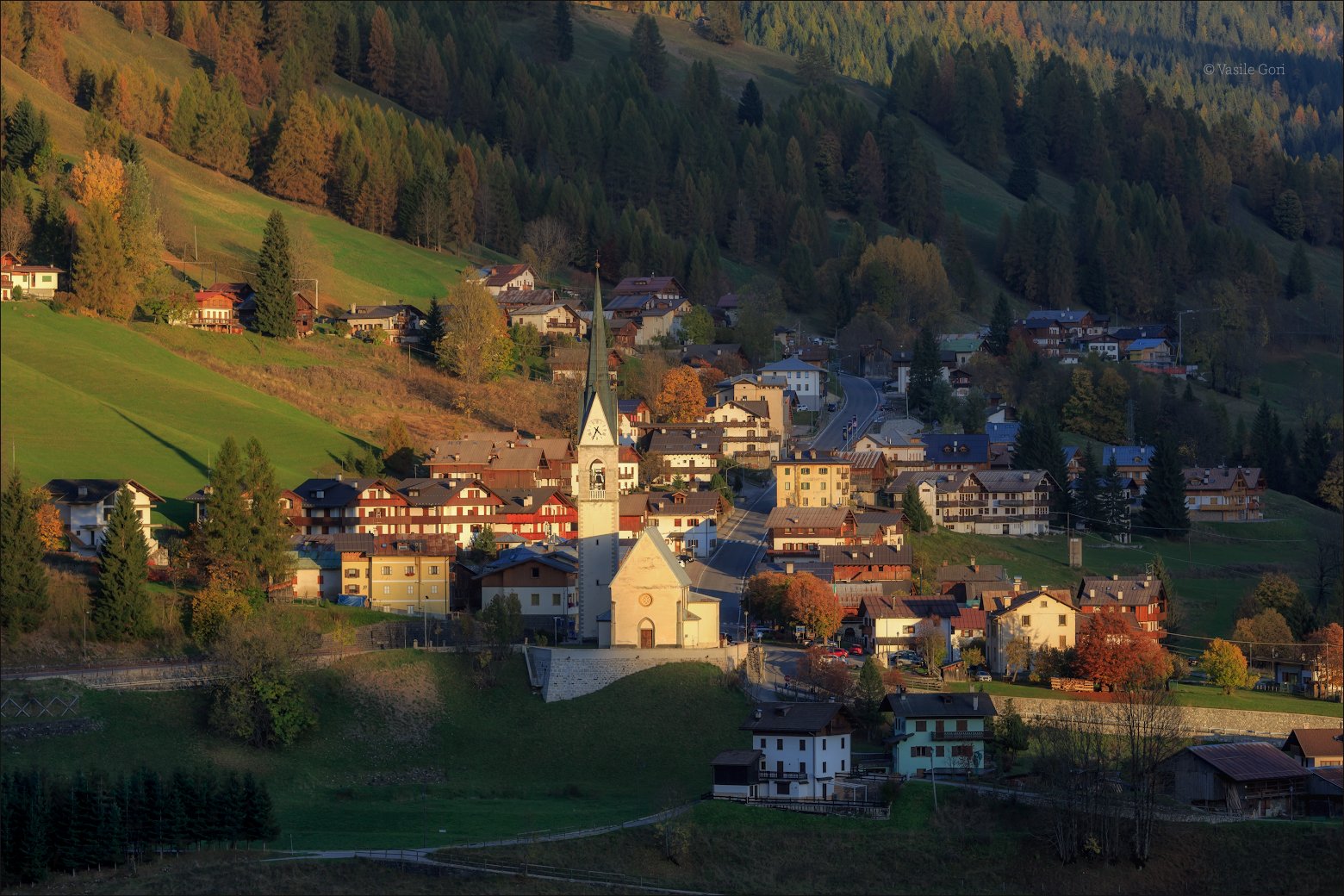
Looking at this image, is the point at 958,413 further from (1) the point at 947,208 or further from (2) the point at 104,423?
(1) the point at 947,208

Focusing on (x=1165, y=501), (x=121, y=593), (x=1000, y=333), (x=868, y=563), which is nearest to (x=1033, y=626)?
(x=868, y=563)

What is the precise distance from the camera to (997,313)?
146 meters

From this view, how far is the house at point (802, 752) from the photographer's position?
210 ft

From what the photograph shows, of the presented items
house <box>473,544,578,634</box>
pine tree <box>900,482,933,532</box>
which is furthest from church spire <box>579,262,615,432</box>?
pine tree <box>900,482,933,532</box>

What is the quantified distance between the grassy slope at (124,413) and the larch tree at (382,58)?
77.2m

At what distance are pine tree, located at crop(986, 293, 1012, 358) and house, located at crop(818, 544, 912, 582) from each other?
177 feet

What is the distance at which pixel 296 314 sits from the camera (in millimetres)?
123625

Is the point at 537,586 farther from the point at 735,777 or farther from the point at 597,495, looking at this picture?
the point at 735,777

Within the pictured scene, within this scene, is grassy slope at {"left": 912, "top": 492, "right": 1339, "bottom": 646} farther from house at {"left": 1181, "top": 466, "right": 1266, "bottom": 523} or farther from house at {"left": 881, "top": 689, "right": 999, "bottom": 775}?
house at {"left": 881, "top": 689, "right": 999, "bottom": 775}

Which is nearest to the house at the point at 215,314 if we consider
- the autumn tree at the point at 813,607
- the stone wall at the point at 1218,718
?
the autumn tree at the point at 813,607

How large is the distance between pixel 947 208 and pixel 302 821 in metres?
143

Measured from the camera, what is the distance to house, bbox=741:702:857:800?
64.1m

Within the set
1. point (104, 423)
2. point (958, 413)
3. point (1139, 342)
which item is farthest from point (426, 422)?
point (1139, 342)

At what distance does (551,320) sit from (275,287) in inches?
800
